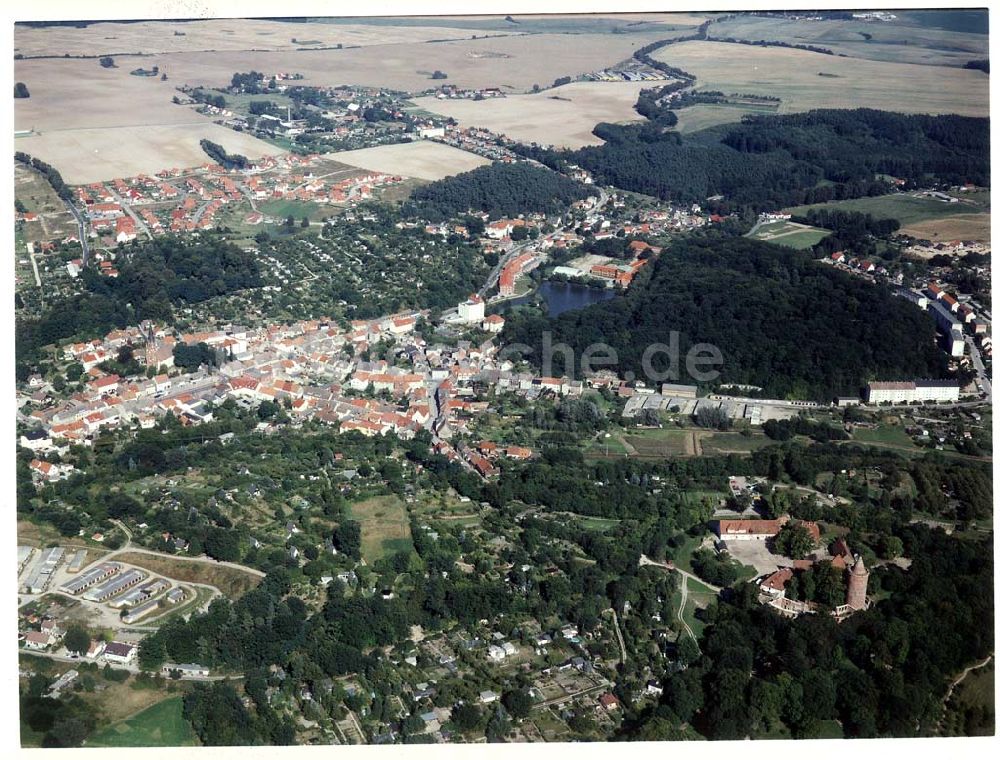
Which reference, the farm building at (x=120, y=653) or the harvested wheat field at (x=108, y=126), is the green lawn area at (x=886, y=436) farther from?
the harvested wheat field at (x=108, y=126)

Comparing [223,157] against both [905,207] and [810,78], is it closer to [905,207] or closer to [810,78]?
[810,78]

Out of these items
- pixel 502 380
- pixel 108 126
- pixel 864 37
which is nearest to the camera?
pixel 502 380

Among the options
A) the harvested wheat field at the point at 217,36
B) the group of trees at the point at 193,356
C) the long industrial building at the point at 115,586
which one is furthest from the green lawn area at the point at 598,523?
the harvested wheat field at the point at 217,36

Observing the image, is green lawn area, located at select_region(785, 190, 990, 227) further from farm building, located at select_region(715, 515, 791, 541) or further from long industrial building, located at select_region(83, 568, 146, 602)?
long industrial building, located at select_region(83, 568, 146, 602)

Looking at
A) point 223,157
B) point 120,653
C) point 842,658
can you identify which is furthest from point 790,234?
point 120,653

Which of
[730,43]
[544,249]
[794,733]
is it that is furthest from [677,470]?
[730,43]

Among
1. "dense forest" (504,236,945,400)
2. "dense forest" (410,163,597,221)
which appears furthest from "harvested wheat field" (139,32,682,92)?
"dense forest" (504,236,945,400)

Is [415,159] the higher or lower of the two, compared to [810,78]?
lower
